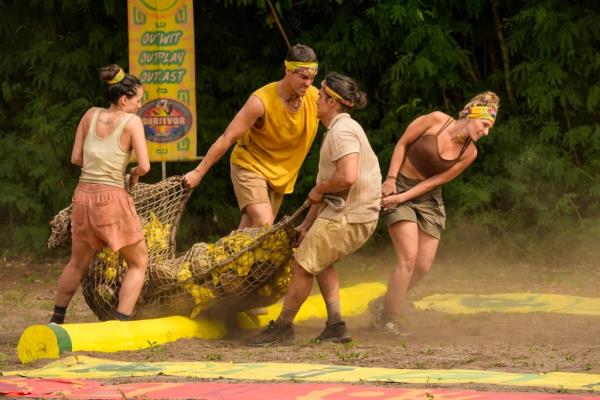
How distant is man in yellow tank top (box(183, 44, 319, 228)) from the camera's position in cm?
752

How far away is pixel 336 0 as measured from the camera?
1133 centimetres

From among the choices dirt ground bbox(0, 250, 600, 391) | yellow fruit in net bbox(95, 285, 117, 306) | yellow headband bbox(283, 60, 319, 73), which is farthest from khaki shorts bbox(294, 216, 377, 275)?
yellow fruit in net bbox(95, 285, 117, 306)

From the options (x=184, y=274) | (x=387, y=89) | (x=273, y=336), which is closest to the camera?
(x=273, y=336)

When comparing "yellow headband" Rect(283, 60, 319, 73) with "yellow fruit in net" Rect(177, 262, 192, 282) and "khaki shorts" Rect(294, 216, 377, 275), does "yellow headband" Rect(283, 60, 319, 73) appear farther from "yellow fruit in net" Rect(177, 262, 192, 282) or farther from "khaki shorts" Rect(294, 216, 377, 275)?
"yellow fruit in net" Rect(177, 262, 192, 282)


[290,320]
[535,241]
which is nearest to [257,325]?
[290,320]

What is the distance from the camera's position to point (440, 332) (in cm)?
778

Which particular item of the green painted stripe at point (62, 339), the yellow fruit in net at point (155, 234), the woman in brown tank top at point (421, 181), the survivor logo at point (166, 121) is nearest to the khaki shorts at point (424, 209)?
the woman in brown tank top at point (421, 181)

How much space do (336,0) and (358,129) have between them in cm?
462

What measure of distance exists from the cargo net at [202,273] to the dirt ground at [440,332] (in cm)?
30

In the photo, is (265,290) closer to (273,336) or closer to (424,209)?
(273,336)

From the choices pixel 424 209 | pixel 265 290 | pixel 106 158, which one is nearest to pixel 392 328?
pixel 424 209

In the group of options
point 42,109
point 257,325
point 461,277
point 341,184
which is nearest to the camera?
point 341,184

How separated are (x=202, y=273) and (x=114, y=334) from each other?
74 centimetres

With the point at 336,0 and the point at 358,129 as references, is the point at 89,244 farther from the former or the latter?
the point at 336,0
